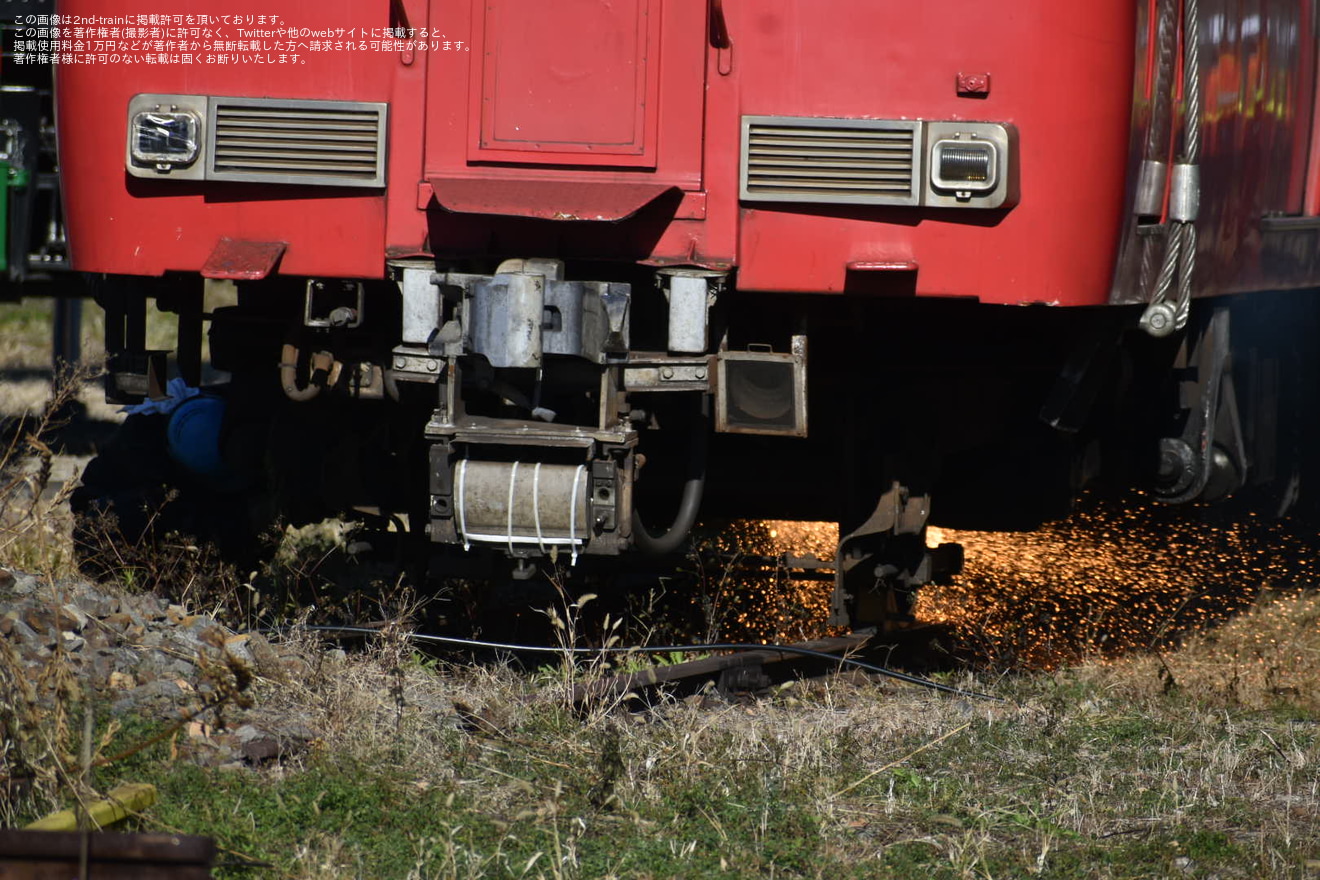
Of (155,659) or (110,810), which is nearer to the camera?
(110,810)

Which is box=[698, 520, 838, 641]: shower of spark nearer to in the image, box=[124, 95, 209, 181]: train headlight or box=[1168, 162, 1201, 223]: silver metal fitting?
box=[1168, 162, 1201, 223]: silver metal fitting

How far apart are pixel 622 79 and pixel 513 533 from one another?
1305mm

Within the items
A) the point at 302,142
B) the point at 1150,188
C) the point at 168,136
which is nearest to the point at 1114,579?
the point at 1150,188

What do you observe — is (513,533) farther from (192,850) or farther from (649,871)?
(192,850)

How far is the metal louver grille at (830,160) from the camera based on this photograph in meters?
4.69

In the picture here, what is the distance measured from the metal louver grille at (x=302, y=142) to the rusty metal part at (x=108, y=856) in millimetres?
2301

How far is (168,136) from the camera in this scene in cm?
493

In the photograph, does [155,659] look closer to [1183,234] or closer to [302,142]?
[302,142]

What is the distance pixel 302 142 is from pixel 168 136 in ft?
1.29

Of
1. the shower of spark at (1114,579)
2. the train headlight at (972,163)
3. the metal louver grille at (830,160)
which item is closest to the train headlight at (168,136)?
the metal louver grille at (830,160)

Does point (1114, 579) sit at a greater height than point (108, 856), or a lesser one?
lesser

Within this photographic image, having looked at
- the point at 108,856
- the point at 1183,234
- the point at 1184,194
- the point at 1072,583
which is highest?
the point at 1184,194

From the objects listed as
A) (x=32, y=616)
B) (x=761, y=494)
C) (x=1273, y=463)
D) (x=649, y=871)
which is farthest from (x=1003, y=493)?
(x=32, y=616)

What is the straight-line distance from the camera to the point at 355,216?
492 centimetres
